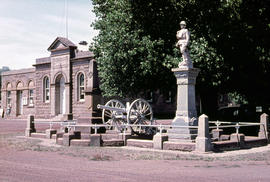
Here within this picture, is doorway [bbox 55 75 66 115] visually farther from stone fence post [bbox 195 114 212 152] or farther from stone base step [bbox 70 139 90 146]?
stone fence post [bbox 195 114 212 152]

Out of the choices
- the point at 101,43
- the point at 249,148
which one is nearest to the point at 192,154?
the point at 249,148

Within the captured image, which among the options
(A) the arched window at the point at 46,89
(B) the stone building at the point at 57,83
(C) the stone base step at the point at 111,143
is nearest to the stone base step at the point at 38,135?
(C) the stone base step at the point at 111,143

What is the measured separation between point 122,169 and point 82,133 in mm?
8790

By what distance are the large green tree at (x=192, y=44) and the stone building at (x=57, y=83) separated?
10.3 meters

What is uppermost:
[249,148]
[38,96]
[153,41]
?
[153,41]

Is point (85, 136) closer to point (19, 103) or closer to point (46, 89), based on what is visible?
point (46, 89)

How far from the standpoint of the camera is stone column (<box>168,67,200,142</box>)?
14.9 m

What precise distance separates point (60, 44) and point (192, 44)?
19.6 meters

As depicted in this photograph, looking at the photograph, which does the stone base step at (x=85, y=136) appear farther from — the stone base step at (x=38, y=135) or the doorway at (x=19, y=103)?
the doorway at (x=19, y=103)

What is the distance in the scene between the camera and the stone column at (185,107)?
14852 millimetres

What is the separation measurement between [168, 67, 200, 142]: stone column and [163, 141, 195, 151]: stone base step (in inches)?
38.9

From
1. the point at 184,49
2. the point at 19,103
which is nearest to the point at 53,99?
the point at 19,103

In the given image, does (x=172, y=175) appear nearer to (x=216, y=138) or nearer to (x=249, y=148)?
(x=249, y=148)

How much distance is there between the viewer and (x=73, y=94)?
34594mm
